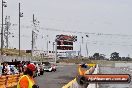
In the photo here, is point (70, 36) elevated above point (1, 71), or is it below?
above

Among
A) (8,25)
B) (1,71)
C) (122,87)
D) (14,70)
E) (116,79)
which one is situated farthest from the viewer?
(8,25)

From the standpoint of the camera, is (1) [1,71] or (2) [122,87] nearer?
(1) [1,71]

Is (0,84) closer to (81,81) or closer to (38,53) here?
(81,81)

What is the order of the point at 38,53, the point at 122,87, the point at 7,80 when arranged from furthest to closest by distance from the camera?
the point at 38,53, the point at 122,87, the point at 7,80

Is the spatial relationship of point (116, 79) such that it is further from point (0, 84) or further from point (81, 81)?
point (0, 84)

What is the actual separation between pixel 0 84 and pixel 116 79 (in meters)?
14.6

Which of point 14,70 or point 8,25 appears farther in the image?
point 8,25

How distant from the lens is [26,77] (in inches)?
419

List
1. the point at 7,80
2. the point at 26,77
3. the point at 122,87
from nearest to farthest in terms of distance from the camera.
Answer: the point at 26,77 → the point at 7,80 → the point at 122,87

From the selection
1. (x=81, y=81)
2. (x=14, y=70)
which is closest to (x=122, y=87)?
(x=14, y=70)

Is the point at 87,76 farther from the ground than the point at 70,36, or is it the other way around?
the point at 70,36

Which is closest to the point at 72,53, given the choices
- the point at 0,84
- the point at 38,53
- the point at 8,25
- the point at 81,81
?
the point at 38,53

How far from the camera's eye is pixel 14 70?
116 feet

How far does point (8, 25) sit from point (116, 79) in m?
144
